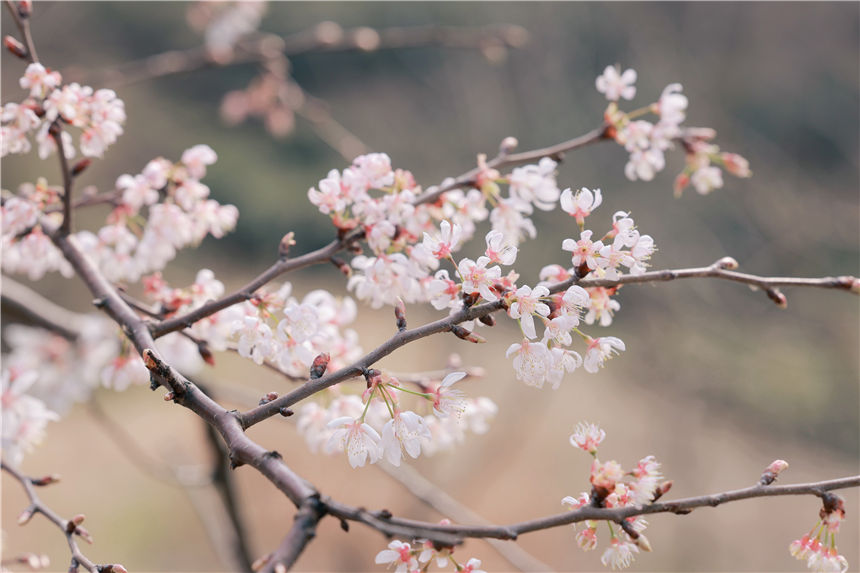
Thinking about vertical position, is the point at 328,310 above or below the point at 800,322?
below

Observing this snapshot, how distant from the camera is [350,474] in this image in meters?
1.76

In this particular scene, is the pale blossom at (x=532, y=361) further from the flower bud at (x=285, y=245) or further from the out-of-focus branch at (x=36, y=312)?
the out-of-focus branch at (x=36, y=312)

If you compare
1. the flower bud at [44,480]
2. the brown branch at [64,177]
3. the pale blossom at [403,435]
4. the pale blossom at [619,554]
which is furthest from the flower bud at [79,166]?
the pale blossom at [619,554]

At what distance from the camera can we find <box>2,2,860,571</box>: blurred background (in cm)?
176

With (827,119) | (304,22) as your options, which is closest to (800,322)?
(827,119)

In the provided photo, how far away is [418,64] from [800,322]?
2.12 m

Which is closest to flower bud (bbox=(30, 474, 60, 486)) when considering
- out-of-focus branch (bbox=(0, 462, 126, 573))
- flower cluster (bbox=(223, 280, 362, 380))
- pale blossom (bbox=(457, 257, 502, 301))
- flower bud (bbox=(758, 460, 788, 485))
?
out-of-focus branch (bbox=(0, 462, 126, 573))

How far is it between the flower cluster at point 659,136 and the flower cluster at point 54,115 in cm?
40

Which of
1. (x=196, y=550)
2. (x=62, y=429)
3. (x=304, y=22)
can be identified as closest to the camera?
(x=196, y=550)

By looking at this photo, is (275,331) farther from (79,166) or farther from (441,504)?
(441,504)

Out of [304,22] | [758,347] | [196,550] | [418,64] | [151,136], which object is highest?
[304,22]

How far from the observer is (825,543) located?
1.28 feet

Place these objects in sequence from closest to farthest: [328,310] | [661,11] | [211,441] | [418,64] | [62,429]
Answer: [328,310] < [211,441] < [62,429] < [661,11] < [418,64]

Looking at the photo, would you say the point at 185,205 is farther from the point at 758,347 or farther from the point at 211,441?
the point at 758,347
